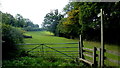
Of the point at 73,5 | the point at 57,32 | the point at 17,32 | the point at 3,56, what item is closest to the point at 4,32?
the point at 17,32

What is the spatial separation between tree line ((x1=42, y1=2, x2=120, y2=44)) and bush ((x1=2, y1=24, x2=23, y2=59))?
1.26m

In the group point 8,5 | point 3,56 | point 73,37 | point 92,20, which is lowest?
point 3,56

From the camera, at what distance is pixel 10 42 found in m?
3.91

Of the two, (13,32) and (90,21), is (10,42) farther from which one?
(90,21)

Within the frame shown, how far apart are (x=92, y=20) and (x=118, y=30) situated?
1.34m

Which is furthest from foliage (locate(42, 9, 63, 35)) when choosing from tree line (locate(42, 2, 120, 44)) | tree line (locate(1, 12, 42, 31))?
tree line (locate(1, 12, 42, 31))

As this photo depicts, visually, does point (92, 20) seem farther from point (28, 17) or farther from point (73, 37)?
point (28, 17)

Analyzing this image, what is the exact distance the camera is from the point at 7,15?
4.59 m

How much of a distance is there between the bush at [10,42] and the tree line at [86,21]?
1259 mm

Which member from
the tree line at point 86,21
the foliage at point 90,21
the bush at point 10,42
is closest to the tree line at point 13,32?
the bush at point 10,42

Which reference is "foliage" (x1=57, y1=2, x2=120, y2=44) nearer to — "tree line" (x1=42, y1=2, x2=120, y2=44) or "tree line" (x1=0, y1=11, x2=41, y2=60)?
"tree line" (x1=42, y1=2, x2=120, y2=44)

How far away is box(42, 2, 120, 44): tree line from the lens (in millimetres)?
4723

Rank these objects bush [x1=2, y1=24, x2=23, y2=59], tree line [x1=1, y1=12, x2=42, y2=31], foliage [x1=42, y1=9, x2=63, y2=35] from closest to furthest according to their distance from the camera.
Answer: bush [x1=2, y1=24, x2=23, y2=59] < foliage [x1=42, y1=9, x2=63, y2=35] < tree line [x1=1, y1=12, x2=42, y2=31]

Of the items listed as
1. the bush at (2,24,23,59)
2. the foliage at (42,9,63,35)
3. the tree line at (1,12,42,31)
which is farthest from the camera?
the tree line at (1,12,42,31)
